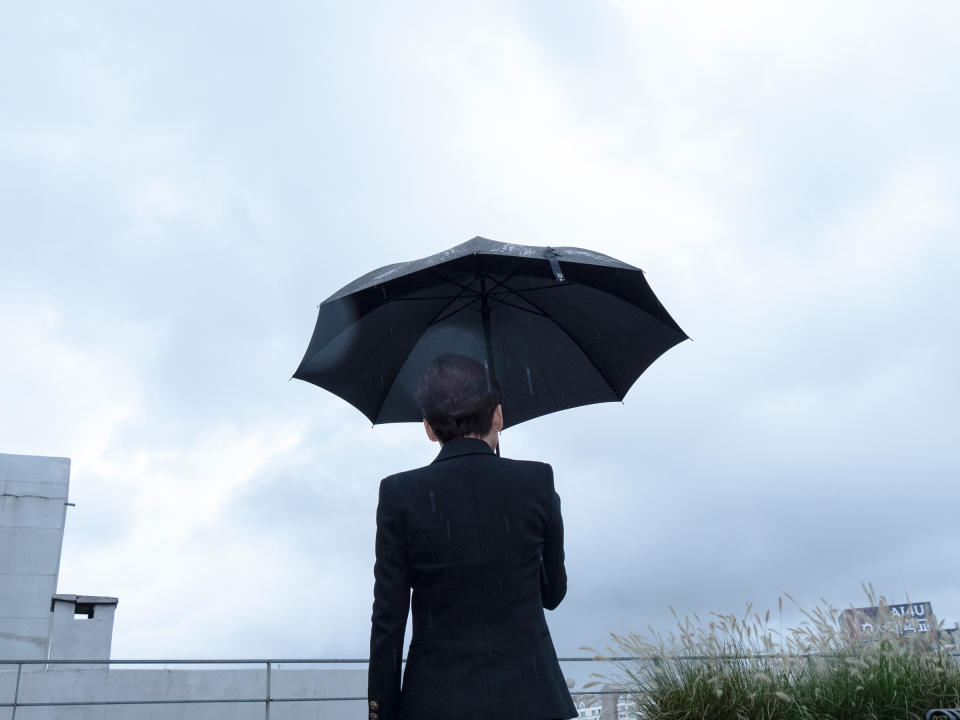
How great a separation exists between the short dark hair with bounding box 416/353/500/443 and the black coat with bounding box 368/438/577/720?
112 mm

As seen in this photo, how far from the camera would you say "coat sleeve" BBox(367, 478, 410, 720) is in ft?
6.35

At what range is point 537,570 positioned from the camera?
2.00 meters

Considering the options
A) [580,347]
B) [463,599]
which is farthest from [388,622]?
[580,347]

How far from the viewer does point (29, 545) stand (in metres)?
18.4

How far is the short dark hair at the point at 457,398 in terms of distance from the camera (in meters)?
2.12

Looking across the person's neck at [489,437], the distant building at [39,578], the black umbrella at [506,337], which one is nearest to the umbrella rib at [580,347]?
the black umbrella at [506,337]

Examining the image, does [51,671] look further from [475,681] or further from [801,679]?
[475,681]

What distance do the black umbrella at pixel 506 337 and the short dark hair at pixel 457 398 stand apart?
7.72 feet

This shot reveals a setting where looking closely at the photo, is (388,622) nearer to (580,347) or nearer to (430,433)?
(430,433)

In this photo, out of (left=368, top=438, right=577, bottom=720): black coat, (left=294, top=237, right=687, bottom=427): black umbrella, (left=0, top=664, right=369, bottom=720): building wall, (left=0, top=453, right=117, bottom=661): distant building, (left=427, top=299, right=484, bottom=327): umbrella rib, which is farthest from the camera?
(left=0, top=453, right=117, bottom=661): distant building

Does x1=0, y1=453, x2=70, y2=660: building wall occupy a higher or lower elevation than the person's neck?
higher

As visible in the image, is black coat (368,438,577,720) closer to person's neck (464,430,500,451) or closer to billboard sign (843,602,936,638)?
person's neck (464,430,500,451)

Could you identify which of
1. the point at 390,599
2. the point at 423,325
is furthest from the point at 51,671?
the point at 390,599

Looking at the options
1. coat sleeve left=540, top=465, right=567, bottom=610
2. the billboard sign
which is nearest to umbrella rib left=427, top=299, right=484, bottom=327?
coat sleeve left=540, top=465, right=567, bottom=610
